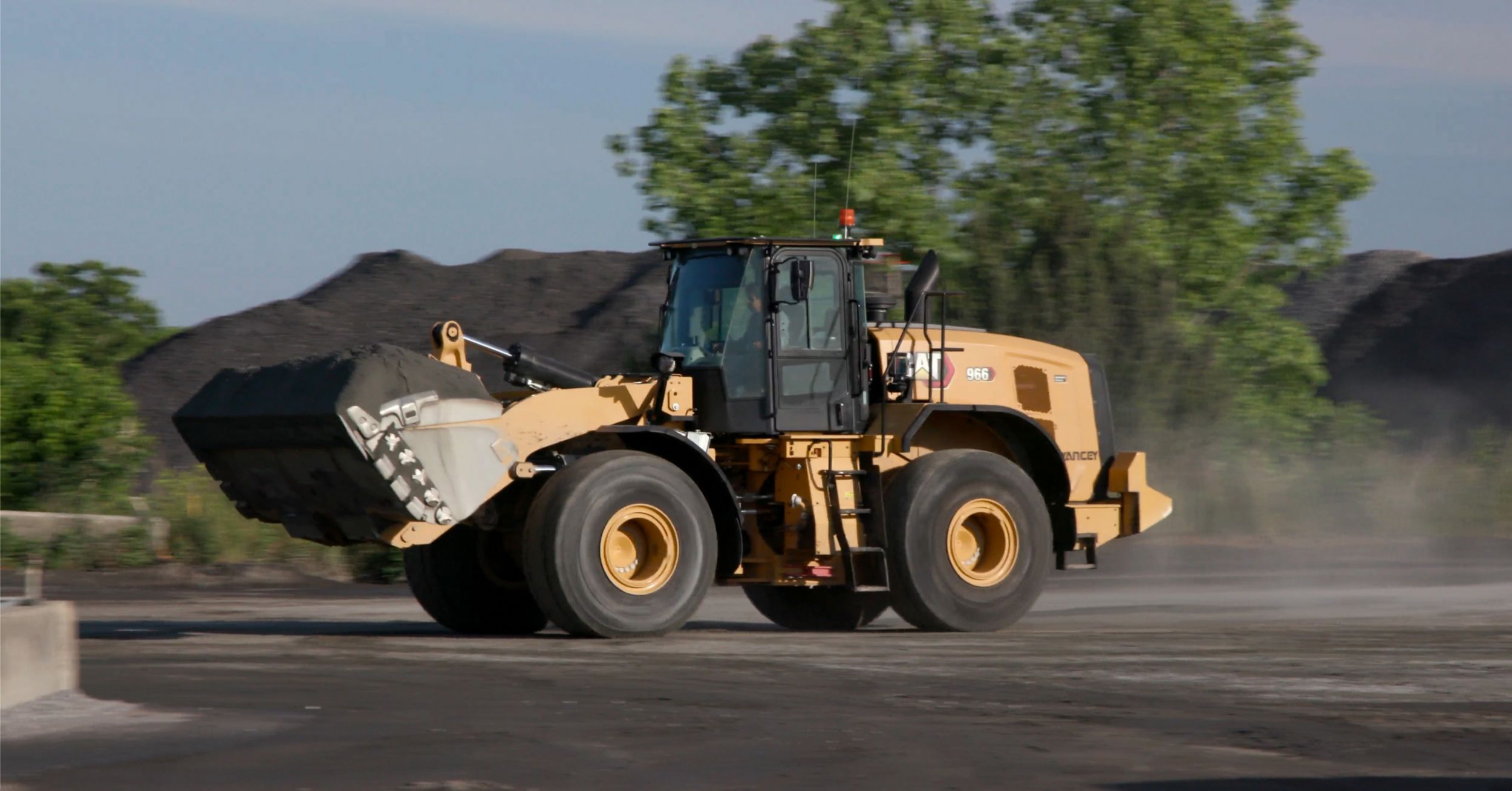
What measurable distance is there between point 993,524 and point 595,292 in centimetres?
5140

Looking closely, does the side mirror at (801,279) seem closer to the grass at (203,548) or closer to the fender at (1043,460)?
the fender at (1043,460)

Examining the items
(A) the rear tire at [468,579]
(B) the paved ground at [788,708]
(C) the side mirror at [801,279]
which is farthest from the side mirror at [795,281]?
(A) the rear tire at [468,579]

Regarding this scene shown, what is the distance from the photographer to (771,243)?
14039 millimetres

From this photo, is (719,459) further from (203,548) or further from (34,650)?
(203,548)

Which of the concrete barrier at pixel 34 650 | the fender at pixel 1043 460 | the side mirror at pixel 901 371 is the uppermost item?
the side mirror at pixel 901 371

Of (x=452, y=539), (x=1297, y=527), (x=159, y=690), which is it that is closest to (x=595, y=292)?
(x=1297, y=527)

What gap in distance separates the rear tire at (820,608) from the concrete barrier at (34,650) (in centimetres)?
732

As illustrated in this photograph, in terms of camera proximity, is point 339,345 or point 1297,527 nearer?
point 1297,527

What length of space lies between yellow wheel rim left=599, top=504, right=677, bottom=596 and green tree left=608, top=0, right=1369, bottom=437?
1596 centimetres

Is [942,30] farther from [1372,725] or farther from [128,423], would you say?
[1372,725]

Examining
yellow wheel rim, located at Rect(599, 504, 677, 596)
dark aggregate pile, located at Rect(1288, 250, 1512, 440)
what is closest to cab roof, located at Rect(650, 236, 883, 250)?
yellow wheel rim, located at Rect(599, 504, 677, 596)

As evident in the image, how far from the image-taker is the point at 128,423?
3081cm

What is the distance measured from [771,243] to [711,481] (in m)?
1.75

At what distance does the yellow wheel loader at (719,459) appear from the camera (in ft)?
41.0
